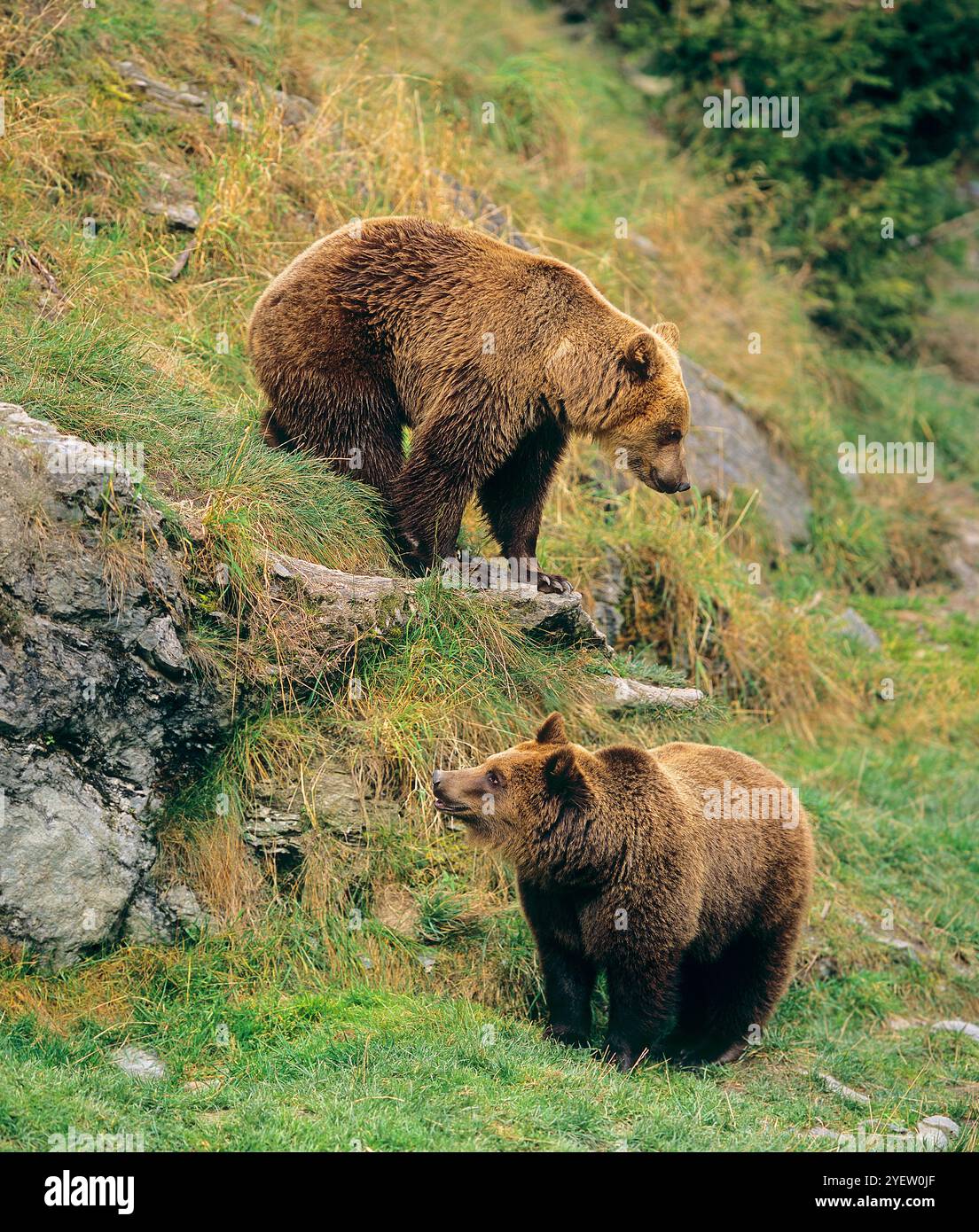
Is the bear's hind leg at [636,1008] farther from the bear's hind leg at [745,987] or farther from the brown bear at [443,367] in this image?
the brown bear at [443,367]

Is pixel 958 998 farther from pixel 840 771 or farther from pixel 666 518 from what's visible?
pixel 666 518

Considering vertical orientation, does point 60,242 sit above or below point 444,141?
below

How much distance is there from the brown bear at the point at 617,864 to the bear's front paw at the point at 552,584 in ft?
4.76

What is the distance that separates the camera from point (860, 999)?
302 inches

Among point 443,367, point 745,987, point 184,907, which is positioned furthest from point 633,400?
point 184,907

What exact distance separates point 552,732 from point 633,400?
6.48 ft

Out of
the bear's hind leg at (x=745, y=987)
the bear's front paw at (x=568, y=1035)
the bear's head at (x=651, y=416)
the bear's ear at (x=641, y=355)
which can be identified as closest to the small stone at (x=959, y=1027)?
the bear's hind leg at (x=745, y=987)

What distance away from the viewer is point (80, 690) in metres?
5.78

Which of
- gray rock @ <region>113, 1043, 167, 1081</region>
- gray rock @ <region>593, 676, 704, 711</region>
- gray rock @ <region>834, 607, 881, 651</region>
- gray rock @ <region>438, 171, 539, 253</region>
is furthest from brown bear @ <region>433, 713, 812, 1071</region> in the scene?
gray rock @ <region>438, 171, 539, 253</region>

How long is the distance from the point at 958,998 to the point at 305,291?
5.42 m

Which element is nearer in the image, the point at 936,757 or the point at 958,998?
the point at 958,998
